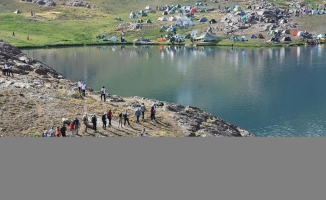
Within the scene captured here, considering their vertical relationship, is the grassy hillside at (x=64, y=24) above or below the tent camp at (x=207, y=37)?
above

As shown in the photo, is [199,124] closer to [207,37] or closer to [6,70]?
[6,70]

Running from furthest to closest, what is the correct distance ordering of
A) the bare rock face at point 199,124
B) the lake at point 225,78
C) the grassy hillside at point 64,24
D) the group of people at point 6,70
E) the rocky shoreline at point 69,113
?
the grassy hillside at point 64,24 → the lake at point 225,78 → the group of people at point 6,70 → the bare rock face at point 199,124 → the rocky shoreline at point 69,113

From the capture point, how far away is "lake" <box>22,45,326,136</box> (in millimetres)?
61500

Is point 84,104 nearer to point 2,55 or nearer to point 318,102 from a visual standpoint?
point 2,55

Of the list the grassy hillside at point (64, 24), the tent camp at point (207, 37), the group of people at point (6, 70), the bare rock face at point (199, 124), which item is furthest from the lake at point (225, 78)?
the group of people at point (6, 70)

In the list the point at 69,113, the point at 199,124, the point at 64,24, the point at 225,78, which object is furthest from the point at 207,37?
the point at 69,113

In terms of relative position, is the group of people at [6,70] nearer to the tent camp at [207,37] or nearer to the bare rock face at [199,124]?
the bare rock face at [199,124]

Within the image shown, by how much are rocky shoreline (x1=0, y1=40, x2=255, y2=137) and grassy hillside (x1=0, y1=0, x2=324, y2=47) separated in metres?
81.1

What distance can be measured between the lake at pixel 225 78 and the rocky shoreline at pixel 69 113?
37.0ft

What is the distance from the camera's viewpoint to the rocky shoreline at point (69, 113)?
136 feet

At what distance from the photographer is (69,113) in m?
44.9

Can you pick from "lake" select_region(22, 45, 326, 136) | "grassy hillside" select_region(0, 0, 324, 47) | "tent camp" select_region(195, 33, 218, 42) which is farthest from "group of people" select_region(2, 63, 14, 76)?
"tent camp" select_region(195, 33, 218, 42)

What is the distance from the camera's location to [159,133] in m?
41.9

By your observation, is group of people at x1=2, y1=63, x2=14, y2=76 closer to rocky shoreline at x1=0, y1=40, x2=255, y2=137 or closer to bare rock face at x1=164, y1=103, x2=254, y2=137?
rocky shoreline at x1=0, y1=40, x2=255, y2=137
